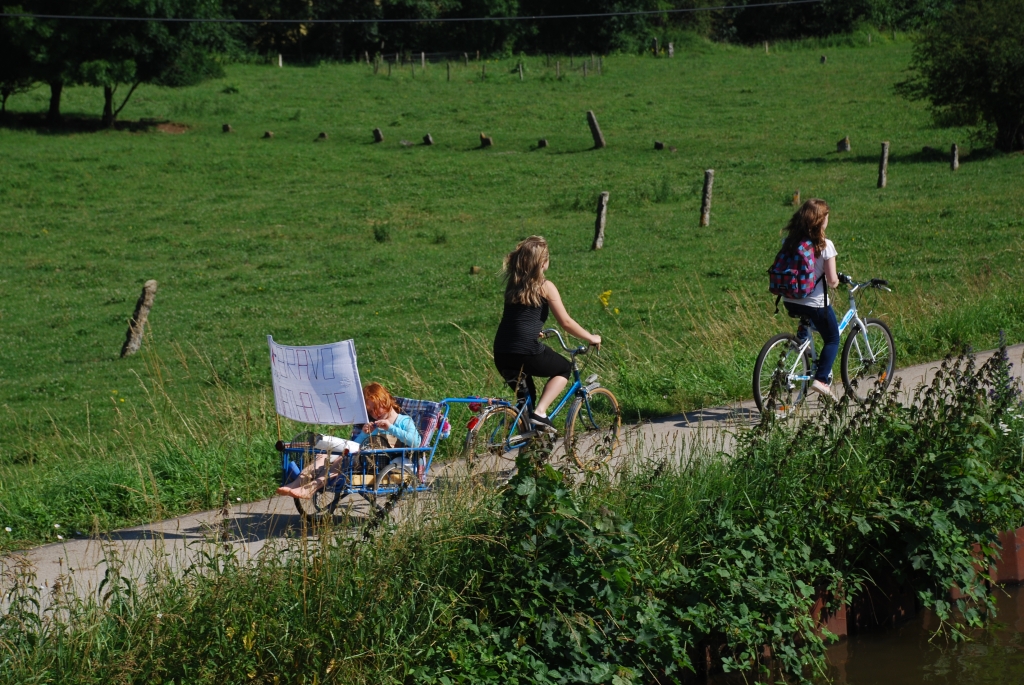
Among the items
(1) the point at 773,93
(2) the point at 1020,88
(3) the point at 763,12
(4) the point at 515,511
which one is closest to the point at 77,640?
(4) the point at 515,511

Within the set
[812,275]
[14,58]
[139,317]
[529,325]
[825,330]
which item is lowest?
[139,317]

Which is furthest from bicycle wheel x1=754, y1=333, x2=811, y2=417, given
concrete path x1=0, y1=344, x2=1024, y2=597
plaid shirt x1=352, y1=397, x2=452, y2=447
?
plaid shirt x1=352, y1=397, x2=452, y2=447

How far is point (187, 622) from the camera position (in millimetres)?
4707

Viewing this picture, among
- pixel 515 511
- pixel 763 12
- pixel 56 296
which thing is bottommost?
pixel 56 296

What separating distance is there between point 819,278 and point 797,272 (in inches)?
8.0

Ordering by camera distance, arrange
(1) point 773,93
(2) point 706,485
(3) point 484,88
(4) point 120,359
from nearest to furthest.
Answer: (2) point 706,485 < (4) point 120,359 < (1) point 773,93 < (3) point 484,88

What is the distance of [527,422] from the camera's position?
7.74 m

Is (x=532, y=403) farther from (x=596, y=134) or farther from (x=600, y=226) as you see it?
(x=596, y=134)

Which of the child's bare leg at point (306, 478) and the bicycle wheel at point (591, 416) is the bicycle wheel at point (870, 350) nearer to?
the bicycle wheel at point (591, 416)

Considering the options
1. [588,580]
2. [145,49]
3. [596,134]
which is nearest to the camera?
[588,580]

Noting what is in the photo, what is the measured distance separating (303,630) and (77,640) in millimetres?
934

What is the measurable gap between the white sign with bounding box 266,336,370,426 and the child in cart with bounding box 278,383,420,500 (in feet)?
0.79

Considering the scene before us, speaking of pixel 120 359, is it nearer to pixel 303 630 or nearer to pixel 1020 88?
pixel 303 630

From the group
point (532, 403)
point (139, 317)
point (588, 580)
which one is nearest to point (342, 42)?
point (139, 317)
